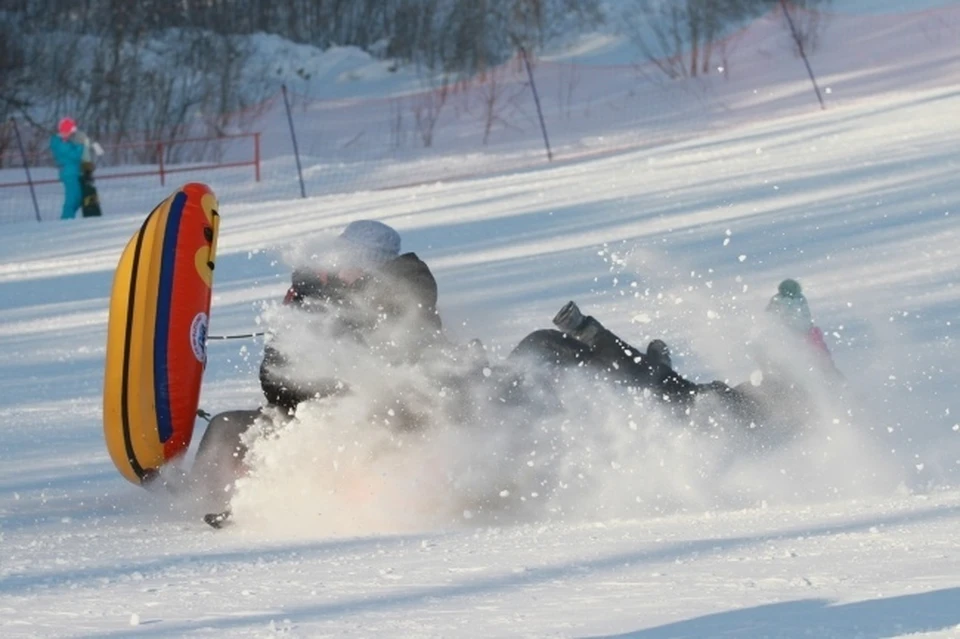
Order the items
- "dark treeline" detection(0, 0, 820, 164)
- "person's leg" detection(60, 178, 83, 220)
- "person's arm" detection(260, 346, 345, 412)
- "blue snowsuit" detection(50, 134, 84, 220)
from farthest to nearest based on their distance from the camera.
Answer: "dark treeline" detection(0, 0, 820, 164), "person's leg" detection(60, 178, 83, 220), "blue snowsuit" detection(50, 134, 84, 220), "person's arm" detection(260, 346, 345, 412)

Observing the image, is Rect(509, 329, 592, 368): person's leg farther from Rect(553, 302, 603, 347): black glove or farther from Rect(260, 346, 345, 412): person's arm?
Rect(260, 346, 345, 412): person's arm

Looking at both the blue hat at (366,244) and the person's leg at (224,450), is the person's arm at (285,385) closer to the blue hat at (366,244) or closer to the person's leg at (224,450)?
the person's leg at (224,450)

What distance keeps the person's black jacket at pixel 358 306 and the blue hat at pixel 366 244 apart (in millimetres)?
54

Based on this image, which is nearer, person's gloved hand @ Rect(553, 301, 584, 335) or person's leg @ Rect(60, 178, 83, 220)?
person's gloved hand @ Rect(553, 301, 584, 335)

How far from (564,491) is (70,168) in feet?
55.0

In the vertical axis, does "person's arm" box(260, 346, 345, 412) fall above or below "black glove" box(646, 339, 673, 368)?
above

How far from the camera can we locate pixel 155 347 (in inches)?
270

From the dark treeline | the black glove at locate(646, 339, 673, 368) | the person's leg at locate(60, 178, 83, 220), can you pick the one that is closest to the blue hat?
the black glove at locate(646, 339, 673, 368)

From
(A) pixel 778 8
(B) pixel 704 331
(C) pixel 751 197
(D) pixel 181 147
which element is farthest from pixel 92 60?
(B) pixel 704 331

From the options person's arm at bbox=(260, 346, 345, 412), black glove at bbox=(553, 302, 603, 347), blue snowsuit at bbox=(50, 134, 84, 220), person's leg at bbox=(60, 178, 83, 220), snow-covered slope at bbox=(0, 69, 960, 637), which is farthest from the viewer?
person's leg at bbox=(60, 178, 83, 220)

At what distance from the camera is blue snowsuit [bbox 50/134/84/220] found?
21.7 metres

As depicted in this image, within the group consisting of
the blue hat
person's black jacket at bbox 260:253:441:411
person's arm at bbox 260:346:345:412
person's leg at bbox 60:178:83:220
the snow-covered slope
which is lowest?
person's leg at bbox 60:178:83:220

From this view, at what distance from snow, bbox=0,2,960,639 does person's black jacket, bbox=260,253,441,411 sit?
0.16m

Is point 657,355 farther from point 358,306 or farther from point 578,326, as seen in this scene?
point 358,306
